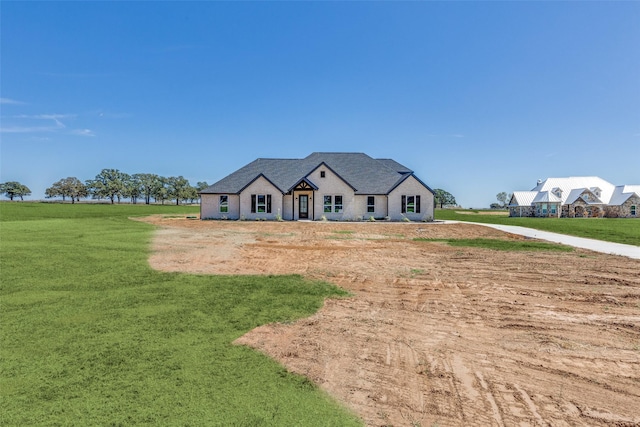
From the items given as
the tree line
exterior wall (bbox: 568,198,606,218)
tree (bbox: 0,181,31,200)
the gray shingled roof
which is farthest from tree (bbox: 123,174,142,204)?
exterior wall (bbox: 568,198,606,218)

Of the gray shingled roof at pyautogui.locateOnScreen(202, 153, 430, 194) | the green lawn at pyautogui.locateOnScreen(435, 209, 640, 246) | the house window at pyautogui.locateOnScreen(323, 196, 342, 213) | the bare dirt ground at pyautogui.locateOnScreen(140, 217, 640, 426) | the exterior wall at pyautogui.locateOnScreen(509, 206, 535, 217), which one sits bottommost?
the bare dirt ground at pyautogui.locateOnScreen(140, 217, 640, 426)

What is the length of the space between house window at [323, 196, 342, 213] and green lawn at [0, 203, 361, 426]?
24234mm

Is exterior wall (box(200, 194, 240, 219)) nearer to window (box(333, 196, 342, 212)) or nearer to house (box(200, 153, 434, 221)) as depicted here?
house (box(200, 153, 434, 221))

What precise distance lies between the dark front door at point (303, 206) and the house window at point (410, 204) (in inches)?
390

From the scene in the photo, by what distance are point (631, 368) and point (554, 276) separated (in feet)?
18.0

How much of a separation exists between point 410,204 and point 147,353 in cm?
3083

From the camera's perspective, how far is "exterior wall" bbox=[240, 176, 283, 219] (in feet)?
102

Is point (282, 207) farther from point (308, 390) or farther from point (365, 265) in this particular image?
point (308, 390)

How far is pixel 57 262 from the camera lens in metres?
8.90

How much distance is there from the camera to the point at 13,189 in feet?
453

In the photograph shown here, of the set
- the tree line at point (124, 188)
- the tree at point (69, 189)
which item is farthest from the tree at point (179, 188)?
the tree at point (69, 189)

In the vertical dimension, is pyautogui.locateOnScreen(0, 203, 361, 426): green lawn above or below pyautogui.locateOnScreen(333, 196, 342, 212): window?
below

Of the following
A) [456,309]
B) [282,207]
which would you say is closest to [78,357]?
[456,309]

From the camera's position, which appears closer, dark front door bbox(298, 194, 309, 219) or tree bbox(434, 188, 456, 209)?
dark front door bbox(298, 194, 309, 219)
